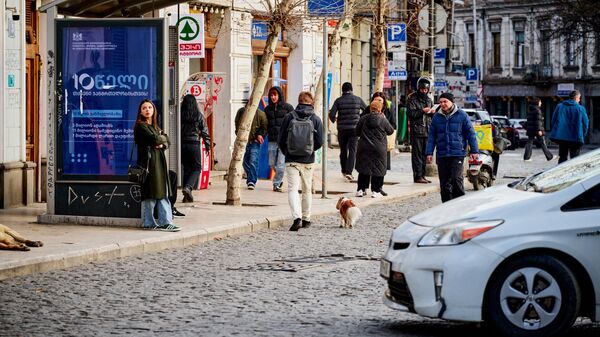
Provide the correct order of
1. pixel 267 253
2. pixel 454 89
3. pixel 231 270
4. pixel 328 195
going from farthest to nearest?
pixel 454 89
pixel 328 195
pixel 267 253
pixel 231 270

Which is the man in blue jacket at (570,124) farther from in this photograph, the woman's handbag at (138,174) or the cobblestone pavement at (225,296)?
the woman's handbag at (138,174)

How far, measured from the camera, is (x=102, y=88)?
17.4 m

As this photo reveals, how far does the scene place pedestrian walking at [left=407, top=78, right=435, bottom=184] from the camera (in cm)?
2741

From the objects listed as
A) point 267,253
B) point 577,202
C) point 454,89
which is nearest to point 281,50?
point 454,89

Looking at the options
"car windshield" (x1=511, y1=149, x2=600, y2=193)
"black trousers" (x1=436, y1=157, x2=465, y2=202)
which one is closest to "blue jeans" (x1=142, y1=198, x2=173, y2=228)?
"black trousers" (x1=436, y1=157, x2=465, y2=202)

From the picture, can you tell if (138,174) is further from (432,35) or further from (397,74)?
(397,74)

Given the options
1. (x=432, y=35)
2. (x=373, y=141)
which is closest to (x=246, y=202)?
(x=373, y=141)

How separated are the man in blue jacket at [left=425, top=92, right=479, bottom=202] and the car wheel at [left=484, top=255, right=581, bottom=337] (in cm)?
845

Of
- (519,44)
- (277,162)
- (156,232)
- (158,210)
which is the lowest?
(156,232)

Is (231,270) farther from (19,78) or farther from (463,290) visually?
(19,78)

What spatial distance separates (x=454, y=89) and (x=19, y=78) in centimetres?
2043

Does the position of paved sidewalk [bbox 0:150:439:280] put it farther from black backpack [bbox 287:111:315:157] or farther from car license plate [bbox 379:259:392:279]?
car license plate [bbox 379:259:392:279]

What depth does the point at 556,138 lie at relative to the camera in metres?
27.6

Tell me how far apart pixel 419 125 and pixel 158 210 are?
37.6ft
